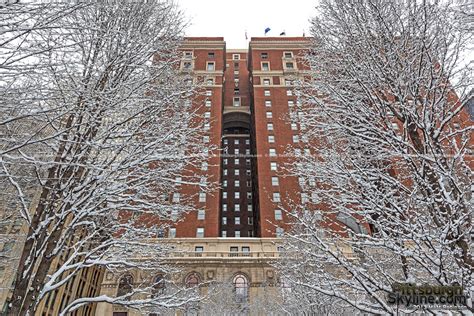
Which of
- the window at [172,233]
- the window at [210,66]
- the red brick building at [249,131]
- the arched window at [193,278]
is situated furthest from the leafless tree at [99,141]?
the window at [210,66]

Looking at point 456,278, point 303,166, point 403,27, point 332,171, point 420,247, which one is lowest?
point 456,278

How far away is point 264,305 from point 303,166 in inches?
878

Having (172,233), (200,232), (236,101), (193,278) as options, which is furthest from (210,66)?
(193,278)

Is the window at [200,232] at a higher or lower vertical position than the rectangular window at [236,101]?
lower

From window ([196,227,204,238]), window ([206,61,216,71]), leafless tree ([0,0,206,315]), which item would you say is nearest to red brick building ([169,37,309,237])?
window ([206,61,216,71])

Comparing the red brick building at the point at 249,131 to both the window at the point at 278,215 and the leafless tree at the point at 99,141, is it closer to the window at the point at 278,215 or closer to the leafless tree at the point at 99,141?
the window at the point at 278,215

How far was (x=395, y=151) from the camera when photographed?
5504 millimetres

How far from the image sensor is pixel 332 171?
5.83 metres

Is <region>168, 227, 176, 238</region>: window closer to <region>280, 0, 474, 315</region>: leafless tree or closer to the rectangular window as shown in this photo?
the rectangular window

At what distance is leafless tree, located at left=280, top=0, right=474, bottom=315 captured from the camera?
4426 mm

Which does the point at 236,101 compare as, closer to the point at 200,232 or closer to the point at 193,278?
the point at 200,232

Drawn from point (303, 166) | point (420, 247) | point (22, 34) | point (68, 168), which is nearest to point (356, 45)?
point (303, 166)

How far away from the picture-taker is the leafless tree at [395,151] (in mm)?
4426

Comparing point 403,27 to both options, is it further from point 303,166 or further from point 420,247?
point 420,247
